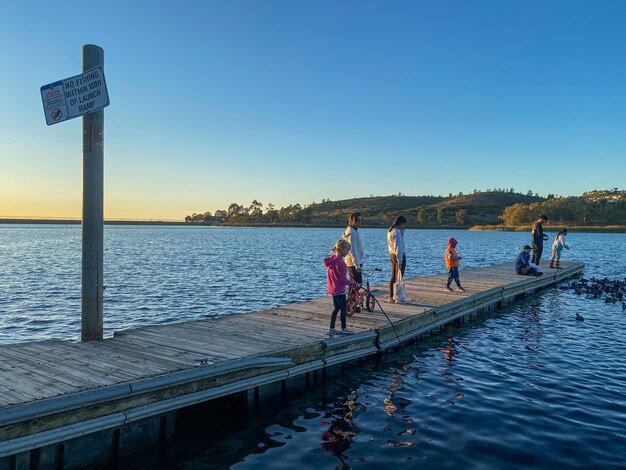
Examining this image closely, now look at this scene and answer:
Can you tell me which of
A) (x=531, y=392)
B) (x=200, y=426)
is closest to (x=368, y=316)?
(x=531, y=392)

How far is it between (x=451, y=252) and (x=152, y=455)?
13.2m

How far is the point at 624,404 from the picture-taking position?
9.11 m

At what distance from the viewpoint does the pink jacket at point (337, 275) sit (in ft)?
33.6

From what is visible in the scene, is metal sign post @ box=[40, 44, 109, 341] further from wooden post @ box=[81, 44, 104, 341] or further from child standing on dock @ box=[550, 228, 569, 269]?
child standing on dock @ box=[550, 228, 569, 269]

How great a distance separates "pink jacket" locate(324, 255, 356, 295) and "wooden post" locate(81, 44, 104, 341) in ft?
14.8

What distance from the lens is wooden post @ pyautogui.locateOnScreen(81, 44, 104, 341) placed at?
8.50m

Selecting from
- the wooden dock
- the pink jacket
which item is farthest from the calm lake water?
the pink jacket

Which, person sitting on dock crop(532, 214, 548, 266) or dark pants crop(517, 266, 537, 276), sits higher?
person sitting on dock crop(532, 214, 548, 266)

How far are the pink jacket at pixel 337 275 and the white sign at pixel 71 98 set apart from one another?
523 centimetres

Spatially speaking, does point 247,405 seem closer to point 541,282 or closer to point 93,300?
point 93,300

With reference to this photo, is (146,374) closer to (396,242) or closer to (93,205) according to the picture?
(93,205)

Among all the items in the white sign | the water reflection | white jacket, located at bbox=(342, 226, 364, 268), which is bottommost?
the water reflection

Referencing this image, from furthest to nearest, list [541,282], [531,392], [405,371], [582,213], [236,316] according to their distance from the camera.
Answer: [582,213], [541,282], [236,316], [405,371], [531,392]

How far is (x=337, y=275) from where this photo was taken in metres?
10.3
